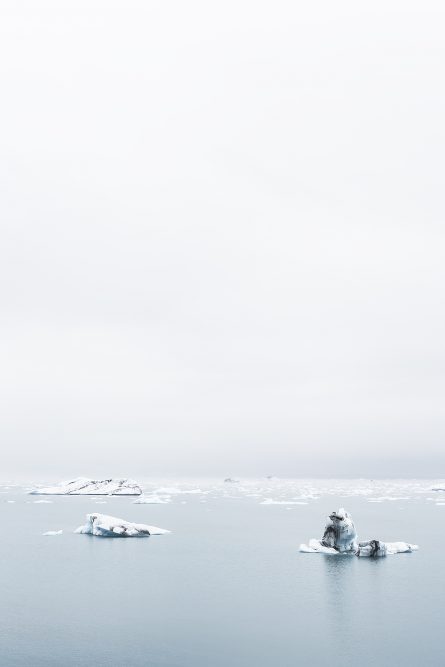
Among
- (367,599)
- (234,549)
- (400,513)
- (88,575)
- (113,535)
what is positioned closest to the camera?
(367,599)

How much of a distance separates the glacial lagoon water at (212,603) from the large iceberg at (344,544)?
0.69 meters

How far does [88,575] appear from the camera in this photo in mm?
27312

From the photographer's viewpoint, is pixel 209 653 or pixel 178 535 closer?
pixel 209 653

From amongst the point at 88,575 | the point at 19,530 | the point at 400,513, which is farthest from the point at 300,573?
the point at 400,513

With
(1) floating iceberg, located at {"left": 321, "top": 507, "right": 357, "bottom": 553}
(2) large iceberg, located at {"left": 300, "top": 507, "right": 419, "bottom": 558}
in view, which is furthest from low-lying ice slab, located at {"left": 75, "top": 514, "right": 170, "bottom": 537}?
(1) floating iceberg, located at {"left": 321, "top": 507, "right": 357, "bottom": 553}

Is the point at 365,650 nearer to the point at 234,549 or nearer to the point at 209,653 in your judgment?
the point at 209,653

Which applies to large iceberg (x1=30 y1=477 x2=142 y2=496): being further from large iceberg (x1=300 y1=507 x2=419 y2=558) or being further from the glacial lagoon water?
large iceberg (x1=300 y1=507 x2=419 y2=558)

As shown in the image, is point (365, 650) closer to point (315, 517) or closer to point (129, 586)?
point (129, 586)

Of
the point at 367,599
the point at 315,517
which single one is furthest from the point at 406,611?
the point at 315,517

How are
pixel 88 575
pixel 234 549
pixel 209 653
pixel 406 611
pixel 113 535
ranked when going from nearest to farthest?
pixel 209 653 → pixel 406 611 → pixel 88 575 → pixel 234 549 → pixel 113 535

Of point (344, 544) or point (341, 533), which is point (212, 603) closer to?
point (341, 533)

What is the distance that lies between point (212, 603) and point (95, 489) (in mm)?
80130

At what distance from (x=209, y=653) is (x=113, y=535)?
25.1 metres

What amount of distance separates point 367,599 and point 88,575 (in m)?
12.5
